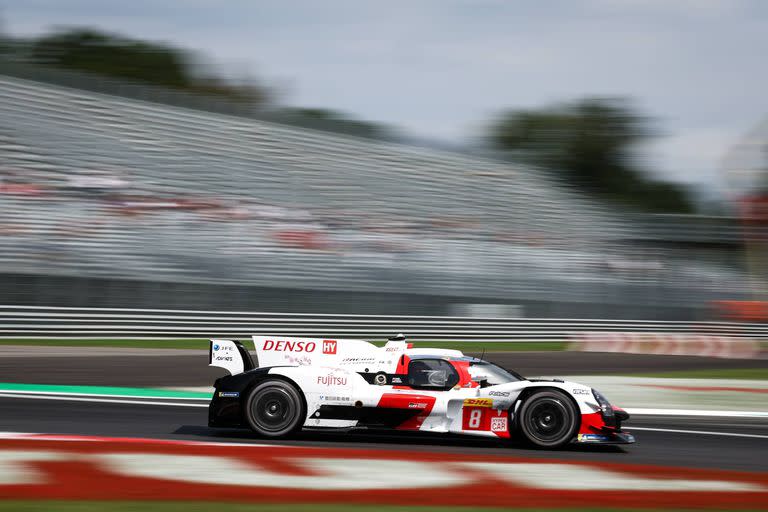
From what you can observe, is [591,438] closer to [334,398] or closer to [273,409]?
[334,398]

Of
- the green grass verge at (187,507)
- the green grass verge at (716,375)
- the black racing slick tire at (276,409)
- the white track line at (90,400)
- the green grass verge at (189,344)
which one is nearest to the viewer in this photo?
the green grass verge at (187,507)

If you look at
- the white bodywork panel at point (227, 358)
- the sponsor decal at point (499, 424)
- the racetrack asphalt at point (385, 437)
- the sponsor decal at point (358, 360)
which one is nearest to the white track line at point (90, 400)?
the racetrack asphalt at point (385, 437)

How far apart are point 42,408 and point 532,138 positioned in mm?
64707

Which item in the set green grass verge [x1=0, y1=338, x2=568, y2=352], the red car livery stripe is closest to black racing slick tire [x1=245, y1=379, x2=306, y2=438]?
the red car livery stripe

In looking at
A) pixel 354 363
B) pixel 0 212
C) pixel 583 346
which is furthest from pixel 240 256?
pixel 354 363

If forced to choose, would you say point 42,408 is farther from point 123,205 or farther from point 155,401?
point 123,205

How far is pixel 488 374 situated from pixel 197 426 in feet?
10.9

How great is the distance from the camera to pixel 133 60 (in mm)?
57625

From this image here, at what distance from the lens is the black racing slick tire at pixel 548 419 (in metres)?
8.53

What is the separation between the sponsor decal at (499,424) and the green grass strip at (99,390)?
5819mm

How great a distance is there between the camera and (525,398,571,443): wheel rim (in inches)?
337

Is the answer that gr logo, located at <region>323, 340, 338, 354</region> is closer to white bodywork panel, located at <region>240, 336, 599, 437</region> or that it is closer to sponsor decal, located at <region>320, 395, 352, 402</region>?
white bodywork panel, located at <region>240, 336, 599, 437</region>

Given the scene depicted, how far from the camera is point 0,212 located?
22984 mm

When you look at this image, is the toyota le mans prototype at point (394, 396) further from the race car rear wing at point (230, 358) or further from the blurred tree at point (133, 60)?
the blurred tree at point (133, 60)
